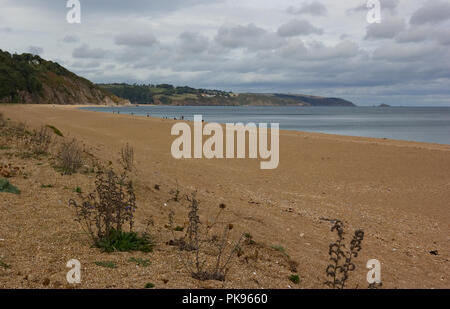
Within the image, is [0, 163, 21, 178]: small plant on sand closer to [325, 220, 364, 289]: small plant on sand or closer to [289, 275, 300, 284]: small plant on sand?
[289, 275, 300, 284]: small plant on sand

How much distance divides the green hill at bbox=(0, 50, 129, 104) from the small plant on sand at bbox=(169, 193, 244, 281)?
264 ft

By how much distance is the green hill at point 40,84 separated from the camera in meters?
80.1

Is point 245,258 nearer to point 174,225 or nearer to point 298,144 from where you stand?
point 174,225

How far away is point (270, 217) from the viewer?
7656 millimetres

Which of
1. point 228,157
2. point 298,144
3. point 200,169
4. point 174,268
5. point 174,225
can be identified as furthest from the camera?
point 298,144

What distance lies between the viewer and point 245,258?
483cm

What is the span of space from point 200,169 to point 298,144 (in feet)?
29.0

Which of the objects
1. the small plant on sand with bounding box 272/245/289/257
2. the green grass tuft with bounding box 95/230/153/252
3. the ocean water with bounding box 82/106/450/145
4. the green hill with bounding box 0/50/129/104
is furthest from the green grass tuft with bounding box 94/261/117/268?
the green hill with bounding box 0/50/129/104

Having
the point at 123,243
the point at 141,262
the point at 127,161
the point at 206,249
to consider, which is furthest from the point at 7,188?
the point at 127,161

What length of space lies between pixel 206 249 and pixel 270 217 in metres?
2.76

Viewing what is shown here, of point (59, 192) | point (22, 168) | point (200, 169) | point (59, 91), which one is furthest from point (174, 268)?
point (59, 91)

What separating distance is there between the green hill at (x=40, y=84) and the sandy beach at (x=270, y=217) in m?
76.4

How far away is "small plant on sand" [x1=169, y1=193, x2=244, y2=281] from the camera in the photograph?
4148 mm

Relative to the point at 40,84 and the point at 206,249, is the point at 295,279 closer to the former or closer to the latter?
the point at 206,249
